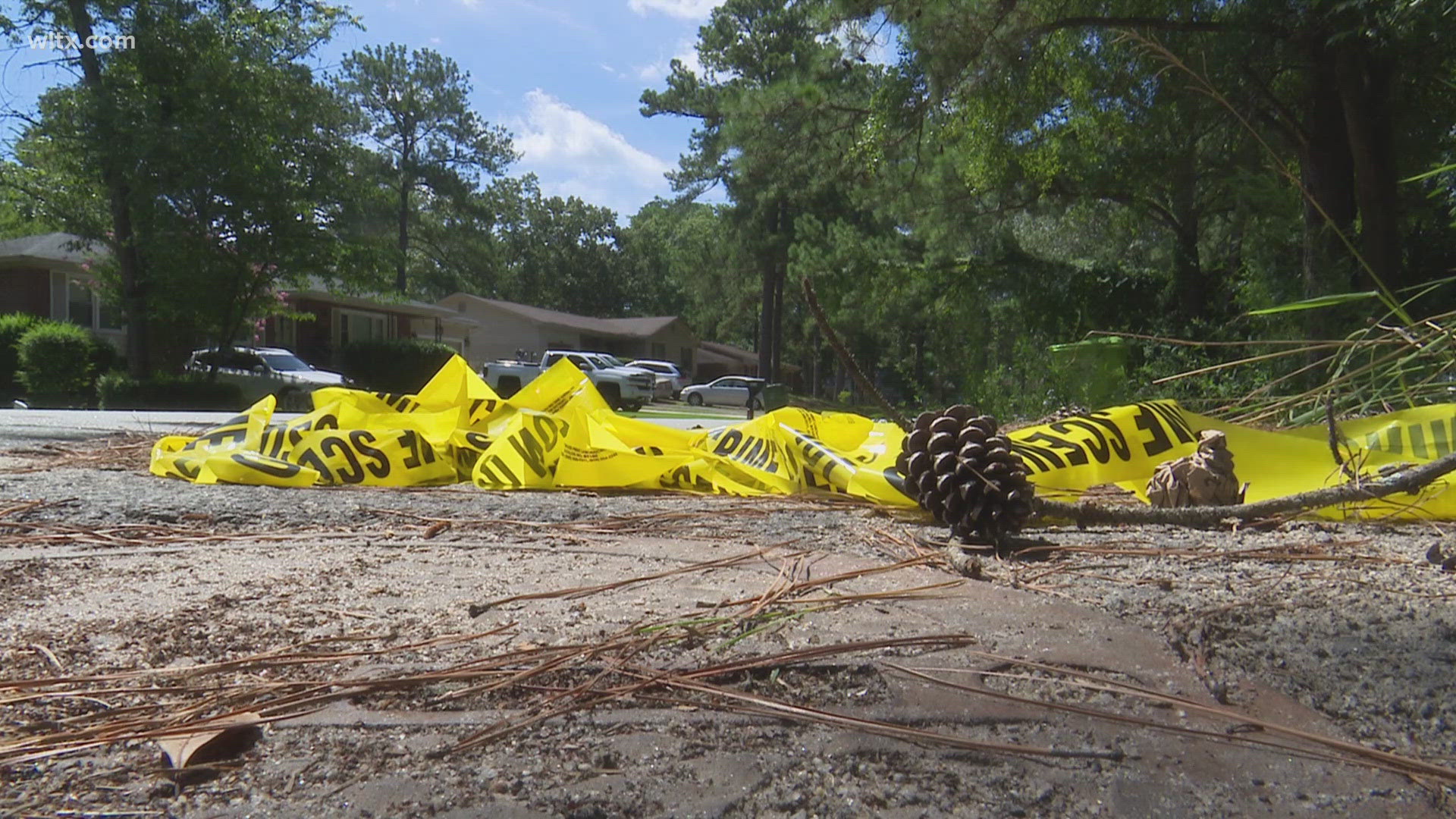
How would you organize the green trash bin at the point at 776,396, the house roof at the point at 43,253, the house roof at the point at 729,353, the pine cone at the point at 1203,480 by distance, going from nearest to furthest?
the pine cone at the point at 1203,480
the green trash bin at the point at 776,396
the house roof at the point at 43,253
the house roof at the point at 729,353

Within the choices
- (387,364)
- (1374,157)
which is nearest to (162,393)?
(387,364)

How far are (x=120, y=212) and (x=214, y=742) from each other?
23.4 m

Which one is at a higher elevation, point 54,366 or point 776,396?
point 54,366

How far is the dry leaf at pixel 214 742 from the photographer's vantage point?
1689 millimetres

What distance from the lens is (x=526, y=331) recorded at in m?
52.9

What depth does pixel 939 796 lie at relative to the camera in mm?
1556

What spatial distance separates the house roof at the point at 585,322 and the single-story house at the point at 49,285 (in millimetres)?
22999

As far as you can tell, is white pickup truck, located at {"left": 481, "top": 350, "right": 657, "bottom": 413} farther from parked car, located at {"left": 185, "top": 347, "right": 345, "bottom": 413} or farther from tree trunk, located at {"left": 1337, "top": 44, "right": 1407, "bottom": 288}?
tree trunk, located at {"left": 1337, "top": 44, "right": 1407, "bottom": 288}

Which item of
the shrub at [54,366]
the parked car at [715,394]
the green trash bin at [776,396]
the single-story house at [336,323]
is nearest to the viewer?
the green trash bin at [776,396]

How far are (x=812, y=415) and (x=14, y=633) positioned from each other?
13.1 ft

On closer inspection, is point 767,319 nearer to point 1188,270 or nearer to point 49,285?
point 49,285

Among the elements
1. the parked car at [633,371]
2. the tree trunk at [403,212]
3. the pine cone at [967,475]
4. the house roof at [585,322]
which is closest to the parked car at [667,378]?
the parked car at [633,371]

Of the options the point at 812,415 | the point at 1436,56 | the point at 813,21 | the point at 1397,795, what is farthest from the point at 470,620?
the point at 1436,56

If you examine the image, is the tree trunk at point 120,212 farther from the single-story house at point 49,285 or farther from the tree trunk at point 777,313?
the tree trunk at point 777,313
